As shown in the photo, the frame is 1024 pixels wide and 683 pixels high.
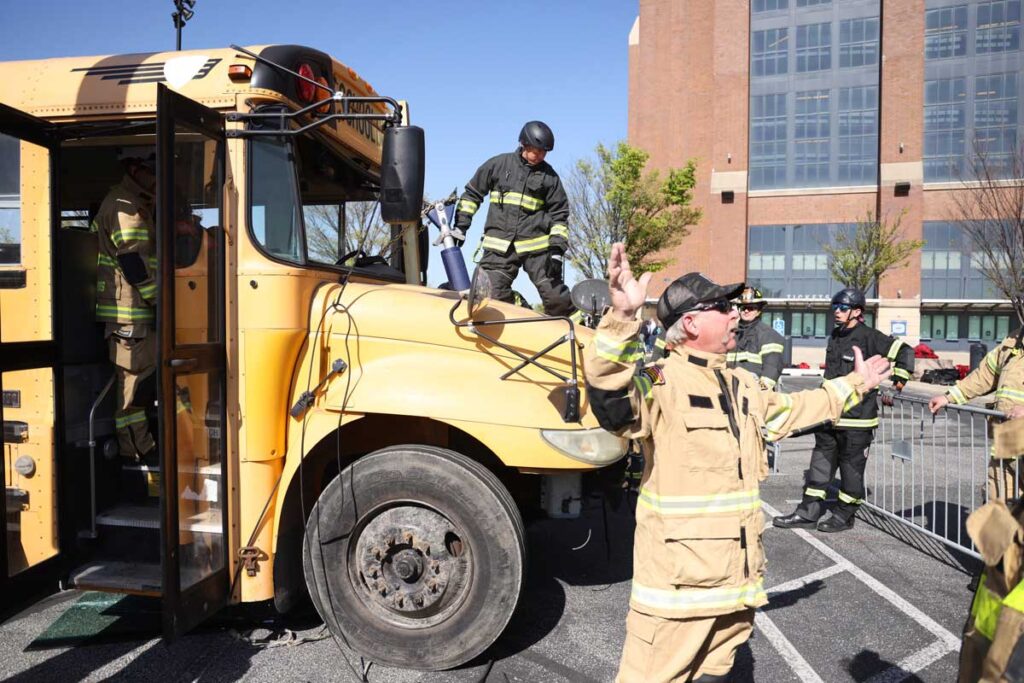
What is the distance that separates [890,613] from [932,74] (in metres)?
39.1

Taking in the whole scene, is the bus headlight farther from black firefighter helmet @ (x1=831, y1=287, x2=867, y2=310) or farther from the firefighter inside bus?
black firefighter helmet @ (x1=831, y1=287, x2=867, y2=310)

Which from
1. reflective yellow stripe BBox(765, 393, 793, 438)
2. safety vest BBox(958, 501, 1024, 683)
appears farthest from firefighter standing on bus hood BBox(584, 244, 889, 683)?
safety vest BBox(958, 501, 1024, 683)

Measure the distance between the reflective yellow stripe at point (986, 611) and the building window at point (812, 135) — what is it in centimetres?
3884

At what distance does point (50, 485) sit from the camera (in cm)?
369

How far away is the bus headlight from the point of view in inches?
133

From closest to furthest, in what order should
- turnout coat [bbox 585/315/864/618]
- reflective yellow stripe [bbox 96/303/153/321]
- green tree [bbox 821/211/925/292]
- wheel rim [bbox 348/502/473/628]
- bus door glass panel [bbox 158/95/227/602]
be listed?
turnout coat [bbox 585/315/864/618] → bus door glass panel [bbox 158/95/227/602] → wheel rim [bbox 348/502/473/628] → reflective yellow stripe [bbox 96/303/153/321] → green tree [bbox 821/211/925/292]

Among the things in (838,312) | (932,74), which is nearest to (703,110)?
(932,74)

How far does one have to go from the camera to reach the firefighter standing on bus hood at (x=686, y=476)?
2.32 meters

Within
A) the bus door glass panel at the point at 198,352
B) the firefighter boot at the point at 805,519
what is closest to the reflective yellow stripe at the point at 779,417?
the bus door glass panel at the point at 198,352

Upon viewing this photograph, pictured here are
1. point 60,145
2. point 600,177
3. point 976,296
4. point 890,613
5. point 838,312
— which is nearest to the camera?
point 60,145

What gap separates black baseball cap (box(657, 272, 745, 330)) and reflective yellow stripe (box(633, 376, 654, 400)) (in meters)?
0.30

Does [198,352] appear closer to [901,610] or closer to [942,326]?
[901,610]

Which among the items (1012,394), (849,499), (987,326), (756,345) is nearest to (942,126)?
(987,326)

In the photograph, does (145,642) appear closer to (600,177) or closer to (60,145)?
(60,145)
